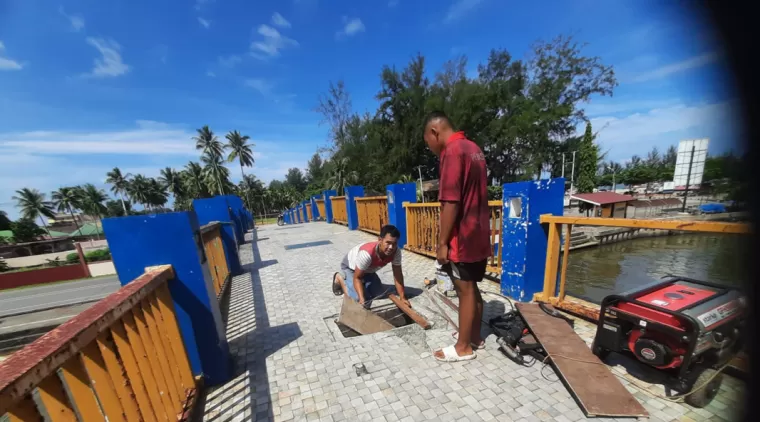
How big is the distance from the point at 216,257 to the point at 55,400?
12.4 ft

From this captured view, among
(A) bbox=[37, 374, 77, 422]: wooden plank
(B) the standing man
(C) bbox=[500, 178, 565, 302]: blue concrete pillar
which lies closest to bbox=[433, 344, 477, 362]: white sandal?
(B) the standing man

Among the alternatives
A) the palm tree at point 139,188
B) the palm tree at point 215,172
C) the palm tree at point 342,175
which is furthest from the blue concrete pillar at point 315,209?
the palm tree at point 139,188

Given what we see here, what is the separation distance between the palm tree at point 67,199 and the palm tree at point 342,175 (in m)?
68.6

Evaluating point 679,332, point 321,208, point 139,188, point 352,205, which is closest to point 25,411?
point 679,332

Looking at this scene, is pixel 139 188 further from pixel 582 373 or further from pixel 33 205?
pixel 582 373

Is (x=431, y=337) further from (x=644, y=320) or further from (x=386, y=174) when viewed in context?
(x=386, y=174)

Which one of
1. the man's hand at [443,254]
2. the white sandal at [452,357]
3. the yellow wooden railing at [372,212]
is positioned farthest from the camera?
the yellow wooden railing at [372,212]

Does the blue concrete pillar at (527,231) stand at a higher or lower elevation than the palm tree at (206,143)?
lower

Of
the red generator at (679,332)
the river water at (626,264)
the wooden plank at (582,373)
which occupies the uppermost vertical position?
the red generator at (679,332)

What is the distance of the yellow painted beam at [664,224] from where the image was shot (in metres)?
0.90

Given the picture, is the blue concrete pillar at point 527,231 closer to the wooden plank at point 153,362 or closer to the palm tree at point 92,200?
the wooden plank at point 153,362

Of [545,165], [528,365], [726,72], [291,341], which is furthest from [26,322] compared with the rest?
[545,165]

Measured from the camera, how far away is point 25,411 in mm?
755

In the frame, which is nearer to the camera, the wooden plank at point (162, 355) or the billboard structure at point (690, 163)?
the billboard structure at point (690, 163)
